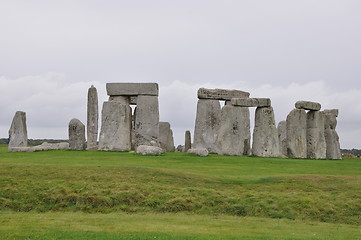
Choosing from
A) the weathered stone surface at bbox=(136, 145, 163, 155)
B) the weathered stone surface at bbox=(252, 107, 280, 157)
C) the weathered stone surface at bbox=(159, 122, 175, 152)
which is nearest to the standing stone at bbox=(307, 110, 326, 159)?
the weathered stone surface at bbox=(252, 107, 280, 157)

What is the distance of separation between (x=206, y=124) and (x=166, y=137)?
13.5ft

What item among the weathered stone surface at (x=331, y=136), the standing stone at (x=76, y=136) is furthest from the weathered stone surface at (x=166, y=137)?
the weathered stone surface at (x=331, y=136)

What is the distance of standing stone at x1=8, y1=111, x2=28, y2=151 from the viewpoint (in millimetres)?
37631

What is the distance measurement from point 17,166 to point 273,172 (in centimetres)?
1094

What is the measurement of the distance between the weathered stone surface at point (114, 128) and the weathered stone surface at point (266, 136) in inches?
321

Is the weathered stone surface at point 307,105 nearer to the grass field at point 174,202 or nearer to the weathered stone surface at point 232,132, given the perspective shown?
the weathered stone surface at point 232,132

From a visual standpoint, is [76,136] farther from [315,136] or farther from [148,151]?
[315,136]

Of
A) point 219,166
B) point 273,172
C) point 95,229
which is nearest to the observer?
point 95,229

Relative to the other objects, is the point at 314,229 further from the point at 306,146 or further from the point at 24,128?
the point at 24,128

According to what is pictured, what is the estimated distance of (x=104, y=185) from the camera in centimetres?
2111

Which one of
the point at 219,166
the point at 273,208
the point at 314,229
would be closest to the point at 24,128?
the point at 219,166

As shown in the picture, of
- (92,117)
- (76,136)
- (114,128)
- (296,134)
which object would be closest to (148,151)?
(114,128)

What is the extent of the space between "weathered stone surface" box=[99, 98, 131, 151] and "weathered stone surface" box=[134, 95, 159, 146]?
3.66 feet

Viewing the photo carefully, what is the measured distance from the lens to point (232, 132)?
36219 millimetres
